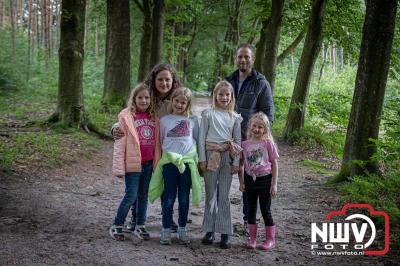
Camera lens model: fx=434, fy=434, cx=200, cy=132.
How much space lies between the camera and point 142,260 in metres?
4.45

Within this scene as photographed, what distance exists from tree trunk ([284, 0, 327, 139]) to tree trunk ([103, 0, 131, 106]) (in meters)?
6.46

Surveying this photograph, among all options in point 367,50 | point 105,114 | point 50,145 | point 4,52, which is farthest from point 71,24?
point 4,52

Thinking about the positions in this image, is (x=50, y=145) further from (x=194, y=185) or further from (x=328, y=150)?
(x=328, y=150)

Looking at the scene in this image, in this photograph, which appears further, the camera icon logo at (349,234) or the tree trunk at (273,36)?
the tree trunk at (273,36)

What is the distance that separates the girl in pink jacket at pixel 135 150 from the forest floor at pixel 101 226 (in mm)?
356

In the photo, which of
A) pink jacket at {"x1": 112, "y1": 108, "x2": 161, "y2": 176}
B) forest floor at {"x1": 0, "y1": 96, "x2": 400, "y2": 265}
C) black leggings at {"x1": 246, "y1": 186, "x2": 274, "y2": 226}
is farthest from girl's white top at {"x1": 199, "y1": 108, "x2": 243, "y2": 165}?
forest floor at {"x1": 0, "y1": 96, "x2": 400, "y2": 265}

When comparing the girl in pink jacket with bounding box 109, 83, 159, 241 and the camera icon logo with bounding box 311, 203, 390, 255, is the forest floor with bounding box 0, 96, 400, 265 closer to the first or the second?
the camera icon logo with bounding box 311, 203, 390, 255

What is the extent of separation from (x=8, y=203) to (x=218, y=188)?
3149 mm

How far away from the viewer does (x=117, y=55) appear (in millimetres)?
16406

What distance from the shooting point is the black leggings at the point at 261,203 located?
16.6ft

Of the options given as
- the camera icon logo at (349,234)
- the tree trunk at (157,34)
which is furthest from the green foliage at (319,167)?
the tree trunk at (157,34)

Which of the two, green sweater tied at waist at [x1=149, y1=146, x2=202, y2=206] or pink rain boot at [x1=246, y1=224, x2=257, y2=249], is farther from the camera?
pink rain boot at [x1=246, y1=224, x2=257, y2=249]

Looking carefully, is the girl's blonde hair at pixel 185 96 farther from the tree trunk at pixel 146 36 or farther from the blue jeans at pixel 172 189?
the tree trunk at pixel 146 36

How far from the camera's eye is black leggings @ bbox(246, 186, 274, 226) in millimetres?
5070
